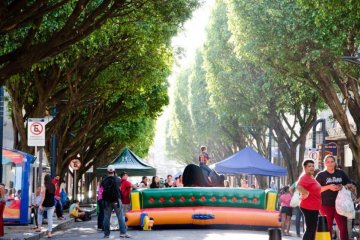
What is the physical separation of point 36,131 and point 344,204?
12326 millimetres

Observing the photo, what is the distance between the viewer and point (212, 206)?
23.0m

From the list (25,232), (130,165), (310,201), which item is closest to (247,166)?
(130,165)

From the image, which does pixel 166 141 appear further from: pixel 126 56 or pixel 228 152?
pixel 126 56

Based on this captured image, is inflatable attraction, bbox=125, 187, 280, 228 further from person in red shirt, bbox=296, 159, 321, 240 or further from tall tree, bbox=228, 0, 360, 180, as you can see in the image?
person in red shirt, bbox=296, 159, 321, 240

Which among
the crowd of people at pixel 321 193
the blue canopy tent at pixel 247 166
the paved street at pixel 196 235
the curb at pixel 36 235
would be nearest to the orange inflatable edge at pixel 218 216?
the paved street at pixel 196 235

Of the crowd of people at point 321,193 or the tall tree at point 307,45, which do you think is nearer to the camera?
the crowd of people at point 321,193

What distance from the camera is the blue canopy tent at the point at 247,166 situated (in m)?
35.4

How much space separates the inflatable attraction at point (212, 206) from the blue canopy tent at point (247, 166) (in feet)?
39.3

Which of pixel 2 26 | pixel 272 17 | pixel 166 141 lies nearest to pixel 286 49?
pixel 272 17

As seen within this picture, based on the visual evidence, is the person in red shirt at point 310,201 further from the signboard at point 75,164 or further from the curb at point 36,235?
the signboard at point 75,164

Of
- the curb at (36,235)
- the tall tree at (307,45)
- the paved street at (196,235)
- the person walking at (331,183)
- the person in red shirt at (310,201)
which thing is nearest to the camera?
the person in red shirt at (310,201)

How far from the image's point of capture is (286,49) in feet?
101

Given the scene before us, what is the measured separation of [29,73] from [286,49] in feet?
29.7

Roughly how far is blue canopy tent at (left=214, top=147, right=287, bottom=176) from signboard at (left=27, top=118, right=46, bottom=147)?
10926 mm
